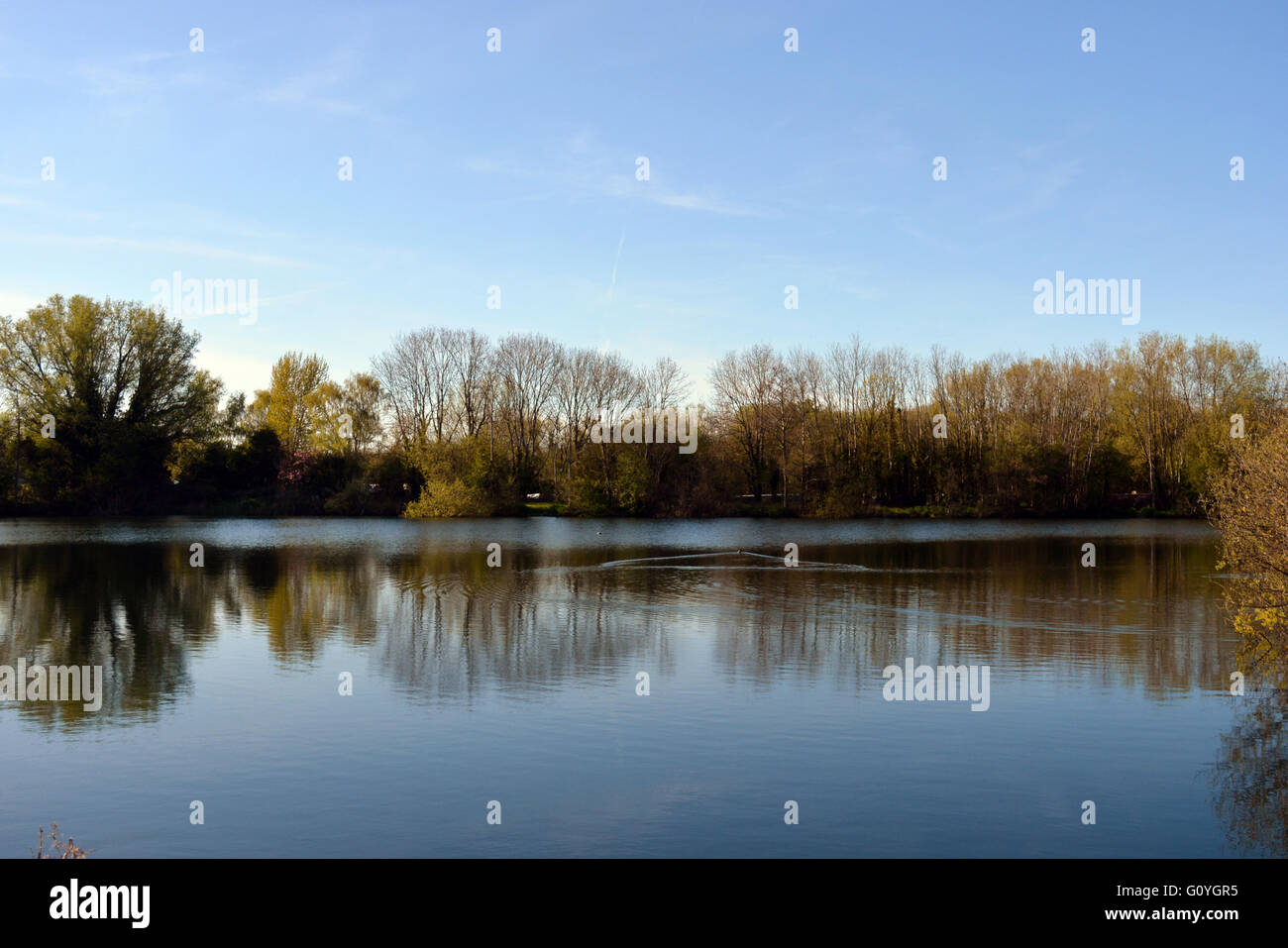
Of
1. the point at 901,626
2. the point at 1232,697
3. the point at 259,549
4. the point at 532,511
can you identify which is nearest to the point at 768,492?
the point at 532,511

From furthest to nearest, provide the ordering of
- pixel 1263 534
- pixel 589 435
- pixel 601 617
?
pixel 589 435 < pixel 601 617 < pixel 1263 534

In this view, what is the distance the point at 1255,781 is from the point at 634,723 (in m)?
7.03

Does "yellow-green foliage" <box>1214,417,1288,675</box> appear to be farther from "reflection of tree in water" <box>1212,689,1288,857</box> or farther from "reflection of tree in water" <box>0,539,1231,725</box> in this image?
"reflection of tree in water" <box>1212,689,1288,857</box>

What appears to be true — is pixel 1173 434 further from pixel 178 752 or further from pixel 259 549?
pixel 178 752

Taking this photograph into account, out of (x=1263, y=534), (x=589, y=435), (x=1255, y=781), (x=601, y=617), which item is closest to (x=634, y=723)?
(x=1255, y=781)

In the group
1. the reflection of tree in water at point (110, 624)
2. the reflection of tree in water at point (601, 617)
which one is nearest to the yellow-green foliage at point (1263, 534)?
the reflection of tree in water at point (601, 617)

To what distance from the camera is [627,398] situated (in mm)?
79375

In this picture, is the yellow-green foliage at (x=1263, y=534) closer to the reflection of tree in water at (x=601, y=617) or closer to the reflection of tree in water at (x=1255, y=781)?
the reflection of tree in water at (x=601, y=617)

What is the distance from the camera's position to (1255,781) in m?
10.8

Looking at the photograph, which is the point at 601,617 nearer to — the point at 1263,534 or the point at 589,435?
the point at 1263,534

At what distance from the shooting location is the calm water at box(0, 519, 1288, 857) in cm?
938

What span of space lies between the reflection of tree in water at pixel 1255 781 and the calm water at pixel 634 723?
1.7 inches

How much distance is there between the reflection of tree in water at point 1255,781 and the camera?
9219 mm
